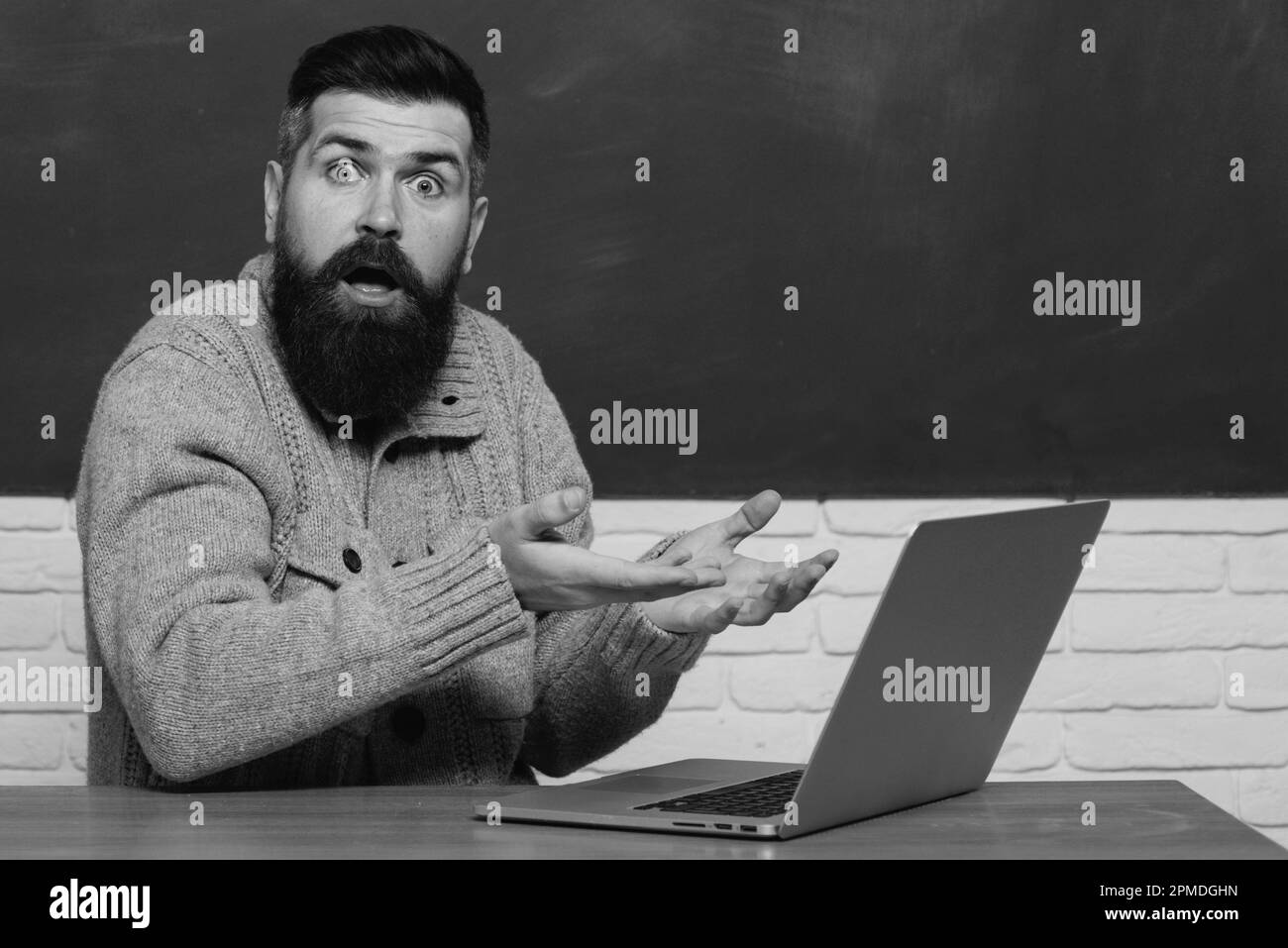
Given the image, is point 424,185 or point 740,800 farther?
point 424,185

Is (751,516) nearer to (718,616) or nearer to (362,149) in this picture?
(718,616)

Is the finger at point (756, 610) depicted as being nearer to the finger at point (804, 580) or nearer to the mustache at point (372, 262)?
the finger at point (804, 580)

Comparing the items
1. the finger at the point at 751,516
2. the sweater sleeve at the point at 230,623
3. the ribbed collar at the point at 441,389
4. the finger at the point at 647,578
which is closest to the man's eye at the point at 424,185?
the ribbed collar at the point at 441,389

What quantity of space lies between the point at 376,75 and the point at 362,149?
0.08m

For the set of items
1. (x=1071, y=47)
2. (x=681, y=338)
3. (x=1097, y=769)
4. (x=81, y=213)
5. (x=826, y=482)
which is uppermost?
(x=1071, y=47)

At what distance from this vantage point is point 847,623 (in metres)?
2.34

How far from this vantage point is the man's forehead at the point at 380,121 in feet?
5.74

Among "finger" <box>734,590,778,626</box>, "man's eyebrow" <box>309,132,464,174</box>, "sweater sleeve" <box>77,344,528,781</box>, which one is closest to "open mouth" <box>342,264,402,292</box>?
"man's eyebrow" <box>309,132,464,174</box>

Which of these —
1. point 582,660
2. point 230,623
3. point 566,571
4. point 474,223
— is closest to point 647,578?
point 566,571

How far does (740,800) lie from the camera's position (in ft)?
3.99

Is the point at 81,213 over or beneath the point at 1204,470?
over
